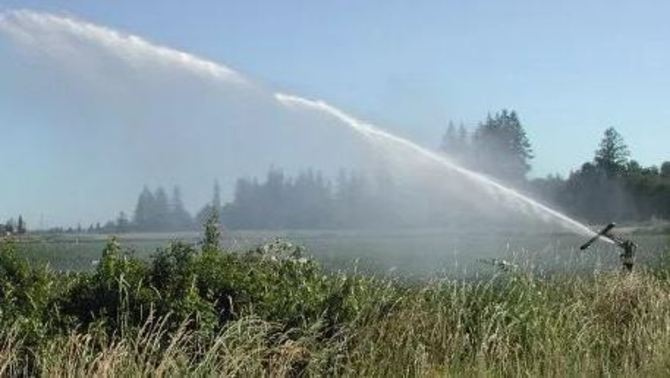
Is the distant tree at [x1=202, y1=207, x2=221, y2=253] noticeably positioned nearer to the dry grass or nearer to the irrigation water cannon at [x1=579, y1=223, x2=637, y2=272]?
the dry grass

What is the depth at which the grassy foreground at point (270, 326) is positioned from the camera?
8.55 m

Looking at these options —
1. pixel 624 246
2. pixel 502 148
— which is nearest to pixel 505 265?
pixel 624 246

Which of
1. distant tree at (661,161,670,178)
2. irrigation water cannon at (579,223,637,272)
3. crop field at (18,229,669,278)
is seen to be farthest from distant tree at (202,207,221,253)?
distant tree at (661,161,670,178)

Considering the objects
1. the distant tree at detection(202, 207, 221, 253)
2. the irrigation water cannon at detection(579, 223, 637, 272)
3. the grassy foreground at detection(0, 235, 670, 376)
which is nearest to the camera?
the grassy foreground at detection(0, 235, 670, 376)

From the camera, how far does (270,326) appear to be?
9234mm

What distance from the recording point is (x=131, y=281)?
9289 mm

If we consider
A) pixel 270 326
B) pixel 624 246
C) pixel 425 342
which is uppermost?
pixel 624 246

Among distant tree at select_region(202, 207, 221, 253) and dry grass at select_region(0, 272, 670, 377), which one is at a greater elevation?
distant tree at select_region(202, 207, 221, 253)

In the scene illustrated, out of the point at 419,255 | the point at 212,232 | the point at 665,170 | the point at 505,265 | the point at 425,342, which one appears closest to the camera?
the point at 425,342

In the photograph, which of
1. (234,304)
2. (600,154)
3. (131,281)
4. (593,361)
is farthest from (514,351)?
(600,154)

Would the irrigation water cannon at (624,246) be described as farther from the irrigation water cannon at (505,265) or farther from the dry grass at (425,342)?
the dry grass at (425,342)

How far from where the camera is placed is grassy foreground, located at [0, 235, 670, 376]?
855 cm

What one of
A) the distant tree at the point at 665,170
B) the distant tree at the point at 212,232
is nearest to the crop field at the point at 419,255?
the distant tree at the point at 212,232

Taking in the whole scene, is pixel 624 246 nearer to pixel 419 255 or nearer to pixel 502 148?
pixel 419 255
